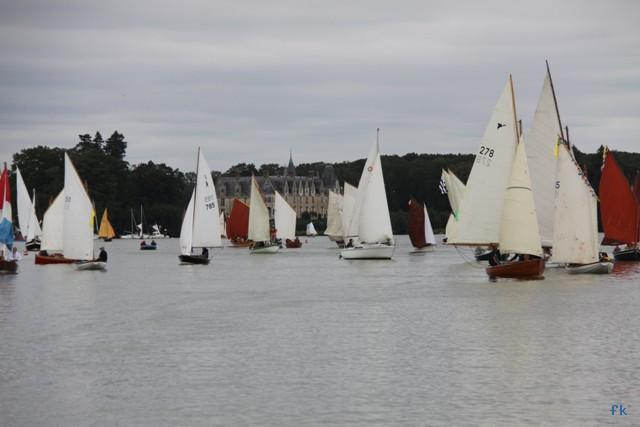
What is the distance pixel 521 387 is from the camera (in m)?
26.2

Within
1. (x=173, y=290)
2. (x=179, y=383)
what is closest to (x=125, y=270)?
(x=173, y=290)

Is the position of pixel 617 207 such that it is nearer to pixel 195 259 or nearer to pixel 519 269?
pixel 519 269

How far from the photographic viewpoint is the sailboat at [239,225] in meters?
133

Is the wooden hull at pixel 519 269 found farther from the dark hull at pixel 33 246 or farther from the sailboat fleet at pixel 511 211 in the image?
Result: the dark hull at pixel 33 246

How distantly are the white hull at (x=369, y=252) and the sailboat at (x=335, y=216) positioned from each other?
34.9 meters

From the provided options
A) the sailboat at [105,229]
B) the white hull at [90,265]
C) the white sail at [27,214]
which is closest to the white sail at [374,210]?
the white hull at [90,265]

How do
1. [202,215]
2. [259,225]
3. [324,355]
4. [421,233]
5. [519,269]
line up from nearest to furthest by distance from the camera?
[324,355]
[519,269]
[202,215]
[259,225]
[421,233]

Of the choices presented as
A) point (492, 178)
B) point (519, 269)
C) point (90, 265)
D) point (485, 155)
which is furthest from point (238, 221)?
point (519, 269)

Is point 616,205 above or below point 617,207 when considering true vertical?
above

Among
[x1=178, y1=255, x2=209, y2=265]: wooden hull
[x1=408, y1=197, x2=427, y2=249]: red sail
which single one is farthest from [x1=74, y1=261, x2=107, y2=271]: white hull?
[x1=408, y1=197, x2=427, y2=249]: red sail

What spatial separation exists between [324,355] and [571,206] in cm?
2823

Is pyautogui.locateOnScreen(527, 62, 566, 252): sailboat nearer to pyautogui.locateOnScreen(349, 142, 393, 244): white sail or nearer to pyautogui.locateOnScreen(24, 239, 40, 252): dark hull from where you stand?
pyautogui.locateOnScreen(349, 142, 393, 244): white sail

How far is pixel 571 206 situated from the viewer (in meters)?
57.3

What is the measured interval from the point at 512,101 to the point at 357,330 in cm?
2565
